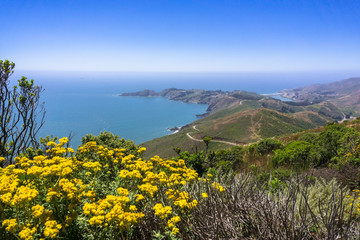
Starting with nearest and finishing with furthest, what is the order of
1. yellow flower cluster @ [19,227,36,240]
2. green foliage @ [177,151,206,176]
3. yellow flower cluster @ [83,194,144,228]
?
yellow flower cluster @ [19,227,36,240] < yellow flower cluster @ [83,194,144,228] < green foliage @ [177,151,206,176]

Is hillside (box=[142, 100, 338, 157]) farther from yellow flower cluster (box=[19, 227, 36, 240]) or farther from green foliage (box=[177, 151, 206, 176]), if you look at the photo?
yellow flower cluster (box=[19, 227, 36, 240])

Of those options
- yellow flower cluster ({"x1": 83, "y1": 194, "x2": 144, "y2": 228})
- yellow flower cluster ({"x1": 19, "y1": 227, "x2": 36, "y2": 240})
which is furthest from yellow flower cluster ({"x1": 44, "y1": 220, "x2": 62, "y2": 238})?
yellow flower cluster ({"x1": 83, "y1": 194, "x2": 144, "y2": 228})

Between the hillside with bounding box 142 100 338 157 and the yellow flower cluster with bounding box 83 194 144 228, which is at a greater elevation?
the yellow flower cluster with bounding box 83 194 144 228

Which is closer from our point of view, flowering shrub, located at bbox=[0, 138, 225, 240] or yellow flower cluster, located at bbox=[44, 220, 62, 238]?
yellow flower cluster, located at bbox=[44, 220, 62, 238]

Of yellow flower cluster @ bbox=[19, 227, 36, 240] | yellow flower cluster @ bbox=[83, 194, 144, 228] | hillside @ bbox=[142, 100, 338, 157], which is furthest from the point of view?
hillside @ bbox=[142, 100, 338, 157]

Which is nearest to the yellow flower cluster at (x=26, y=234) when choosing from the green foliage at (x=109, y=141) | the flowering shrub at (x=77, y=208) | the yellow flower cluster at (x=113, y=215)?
the flowering shrub at (x=77, y=208)

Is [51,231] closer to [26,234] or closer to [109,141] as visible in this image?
[26,234]

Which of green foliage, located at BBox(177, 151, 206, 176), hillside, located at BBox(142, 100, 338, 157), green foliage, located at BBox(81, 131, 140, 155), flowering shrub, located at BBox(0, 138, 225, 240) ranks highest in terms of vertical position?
flowering shrub, located at BBox(0, 138, 225, 240)

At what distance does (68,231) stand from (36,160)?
1513 mm

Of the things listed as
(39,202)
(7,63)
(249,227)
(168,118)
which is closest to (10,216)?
(39,202)

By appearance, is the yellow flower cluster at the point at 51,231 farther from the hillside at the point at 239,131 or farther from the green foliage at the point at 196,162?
the hillside at the point at 239,131

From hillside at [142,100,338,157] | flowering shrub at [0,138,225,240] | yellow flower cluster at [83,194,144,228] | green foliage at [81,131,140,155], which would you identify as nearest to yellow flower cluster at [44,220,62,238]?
flowering shrub at [0,138,225,240]

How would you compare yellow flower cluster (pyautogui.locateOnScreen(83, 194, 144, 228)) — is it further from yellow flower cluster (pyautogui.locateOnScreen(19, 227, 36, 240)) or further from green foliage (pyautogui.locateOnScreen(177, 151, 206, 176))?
green foliage (pyautogui.locateOnScreen(177, 151, 206, 176))

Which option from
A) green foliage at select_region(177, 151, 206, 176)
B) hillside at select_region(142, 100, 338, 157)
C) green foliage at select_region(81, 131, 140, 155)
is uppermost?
green foliage at select_region(177, 151, 206, 176)
